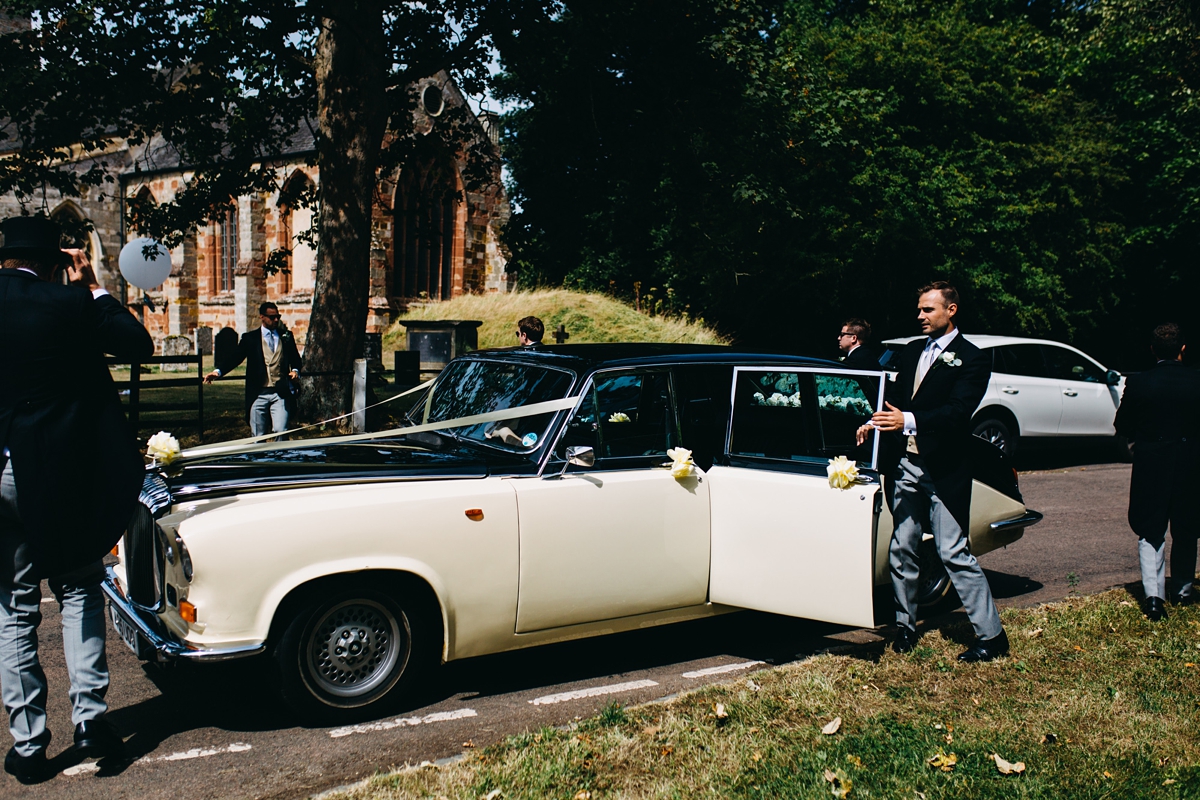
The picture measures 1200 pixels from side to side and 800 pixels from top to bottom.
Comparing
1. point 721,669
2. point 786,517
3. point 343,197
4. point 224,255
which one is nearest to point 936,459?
point 786,517

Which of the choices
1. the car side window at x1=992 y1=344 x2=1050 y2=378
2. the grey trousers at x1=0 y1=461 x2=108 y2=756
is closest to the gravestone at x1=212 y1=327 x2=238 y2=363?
the grey trousers at x1=0 y1=461 x2=108 y2=756

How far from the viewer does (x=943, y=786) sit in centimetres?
359

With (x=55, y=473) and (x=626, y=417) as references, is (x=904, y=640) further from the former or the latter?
(x=55, y=473)

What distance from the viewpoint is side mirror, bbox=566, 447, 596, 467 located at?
14.8ft

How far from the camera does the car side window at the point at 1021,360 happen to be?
12273 millimetres

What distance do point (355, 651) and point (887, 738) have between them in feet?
7.83

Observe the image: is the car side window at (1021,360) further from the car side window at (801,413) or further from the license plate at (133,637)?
the license plate at (133,637)

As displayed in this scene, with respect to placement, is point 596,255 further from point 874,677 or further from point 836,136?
point 874,677

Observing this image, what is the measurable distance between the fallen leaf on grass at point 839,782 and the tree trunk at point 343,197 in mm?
10899

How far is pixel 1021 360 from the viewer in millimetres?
12461

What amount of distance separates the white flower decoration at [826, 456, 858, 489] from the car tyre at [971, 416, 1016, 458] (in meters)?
8.09

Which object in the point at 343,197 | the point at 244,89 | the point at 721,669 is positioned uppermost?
the point at 244,89

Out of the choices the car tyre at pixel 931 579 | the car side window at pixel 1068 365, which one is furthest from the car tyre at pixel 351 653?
the car side window at pixel 1068 365

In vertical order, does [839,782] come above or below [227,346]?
below
